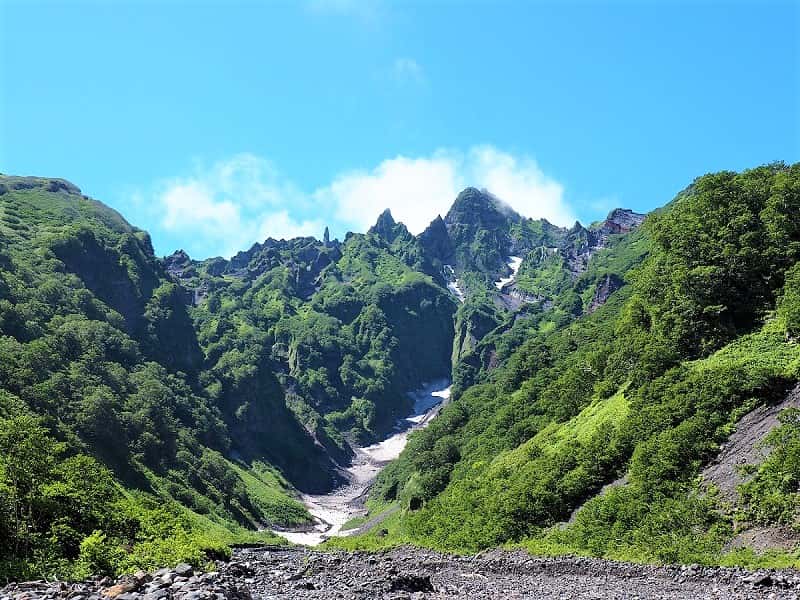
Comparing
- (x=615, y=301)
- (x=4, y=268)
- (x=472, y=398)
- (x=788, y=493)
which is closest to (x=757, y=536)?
(x=788, y=493)

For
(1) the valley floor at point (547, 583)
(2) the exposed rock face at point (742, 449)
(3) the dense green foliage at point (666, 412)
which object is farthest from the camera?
(3) the dense green foliage at point (666, 412)

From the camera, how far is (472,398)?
152 metres

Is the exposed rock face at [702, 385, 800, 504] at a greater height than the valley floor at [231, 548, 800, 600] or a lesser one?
greater

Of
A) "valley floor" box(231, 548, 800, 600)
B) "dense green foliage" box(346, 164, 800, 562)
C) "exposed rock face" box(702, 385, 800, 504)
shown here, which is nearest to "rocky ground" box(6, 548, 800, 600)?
"valley floor" box(231, 548, 800, 600)

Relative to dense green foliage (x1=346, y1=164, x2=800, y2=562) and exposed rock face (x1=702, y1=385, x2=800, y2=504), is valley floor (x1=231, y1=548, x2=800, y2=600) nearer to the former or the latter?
dense green foliage (x1=346, y1=164, x2=800, y2=562)

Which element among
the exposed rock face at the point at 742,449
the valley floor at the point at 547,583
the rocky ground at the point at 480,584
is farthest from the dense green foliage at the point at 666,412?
the rocky ground at the point at 480,584

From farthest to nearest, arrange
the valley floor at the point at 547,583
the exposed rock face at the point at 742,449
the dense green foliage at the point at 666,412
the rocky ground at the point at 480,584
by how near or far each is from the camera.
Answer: the dense green foliage at the point at 666,412, the exposed rock face at the point at 742,449, the valley floor at the point at 547,583, the rocky ground at the point at 480,584

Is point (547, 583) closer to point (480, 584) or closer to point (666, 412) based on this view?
point (480, 584)

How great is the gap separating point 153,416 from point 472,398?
88140 mm

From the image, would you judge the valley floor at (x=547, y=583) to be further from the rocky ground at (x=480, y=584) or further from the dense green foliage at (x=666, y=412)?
the dense green foliage at (x=666, y=412)

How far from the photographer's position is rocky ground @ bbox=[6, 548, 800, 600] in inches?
843

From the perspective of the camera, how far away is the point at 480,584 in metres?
38.2

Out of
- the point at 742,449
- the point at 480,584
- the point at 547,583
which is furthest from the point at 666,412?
the point at 480,584

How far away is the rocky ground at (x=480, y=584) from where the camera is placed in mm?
21406
